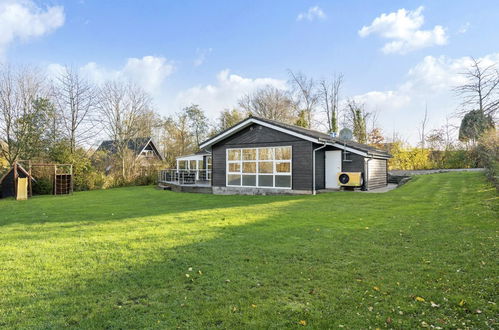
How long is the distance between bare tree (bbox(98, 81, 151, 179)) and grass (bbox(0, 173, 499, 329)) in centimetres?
2028

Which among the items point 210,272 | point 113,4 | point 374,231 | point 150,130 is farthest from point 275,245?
point 150,130

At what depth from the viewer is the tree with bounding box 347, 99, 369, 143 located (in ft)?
112

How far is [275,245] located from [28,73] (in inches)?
959

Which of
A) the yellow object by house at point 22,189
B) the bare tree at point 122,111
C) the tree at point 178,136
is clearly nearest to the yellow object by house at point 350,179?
the yellow object by house at point 22,189

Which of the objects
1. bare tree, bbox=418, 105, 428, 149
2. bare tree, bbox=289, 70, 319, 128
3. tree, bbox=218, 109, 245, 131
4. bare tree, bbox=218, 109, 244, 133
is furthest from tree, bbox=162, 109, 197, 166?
bare tree, bbox=418, 105, 428, 149

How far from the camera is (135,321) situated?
9.26ft

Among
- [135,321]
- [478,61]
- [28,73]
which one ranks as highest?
[28,73]

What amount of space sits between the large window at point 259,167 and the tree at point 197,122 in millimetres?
20857

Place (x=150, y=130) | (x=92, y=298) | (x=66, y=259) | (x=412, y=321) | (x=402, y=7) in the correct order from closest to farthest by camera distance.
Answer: (x=412, y=321) < (x=92, y=298) < (x=66, y=259) < (x=402, y=7) < (x=150, y=130)

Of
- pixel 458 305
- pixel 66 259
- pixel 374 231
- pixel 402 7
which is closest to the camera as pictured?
pixel 458 305

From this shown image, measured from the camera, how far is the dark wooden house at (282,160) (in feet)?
48.4

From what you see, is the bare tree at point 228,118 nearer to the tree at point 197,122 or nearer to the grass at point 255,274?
the tree at point 197,122

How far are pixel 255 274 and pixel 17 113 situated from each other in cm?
2417

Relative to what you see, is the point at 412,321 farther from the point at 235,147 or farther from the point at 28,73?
the point at 28,73
